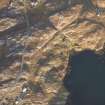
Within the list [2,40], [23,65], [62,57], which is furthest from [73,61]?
[2,40]

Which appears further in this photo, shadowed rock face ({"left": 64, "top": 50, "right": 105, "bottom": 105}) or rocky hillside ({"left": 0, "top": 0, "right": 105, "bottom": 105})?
shadowed rock face ({"left": 64, "top": 50, "right": 105, "bottom": 105})

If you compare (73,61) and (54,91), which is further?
(73,61)

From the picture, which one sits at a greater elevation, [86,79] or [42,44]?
[42,44]

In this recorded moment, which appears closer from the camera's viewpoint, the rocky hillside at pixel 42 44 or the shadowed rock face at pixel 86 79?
the rocky hillside at pixel 42 44

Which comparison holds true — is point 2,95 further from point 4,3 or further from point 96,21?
point 96,21
